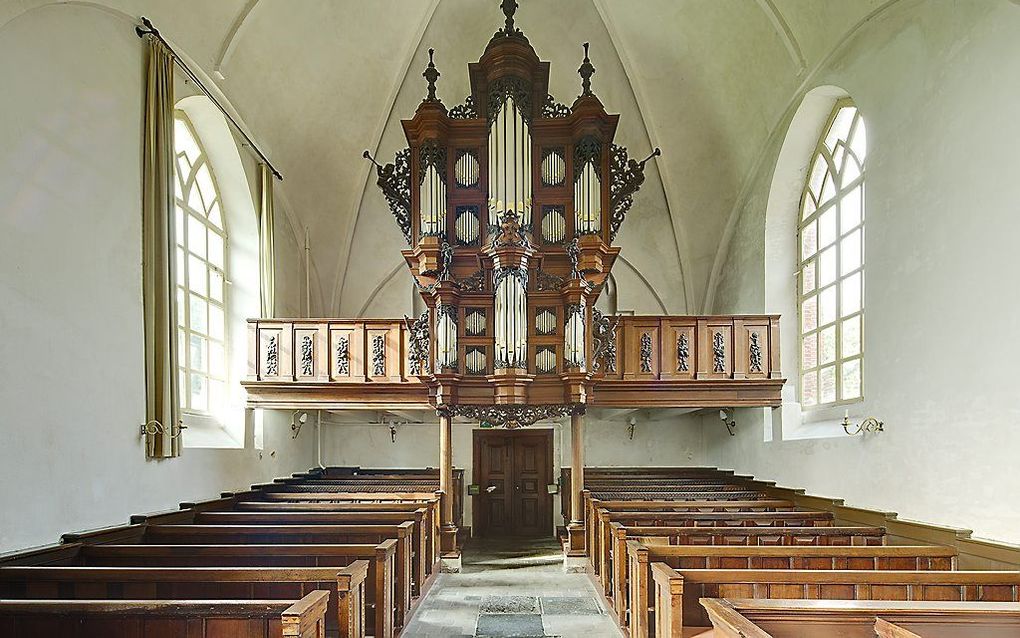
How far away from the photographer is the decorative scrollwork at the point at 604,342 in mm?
12688

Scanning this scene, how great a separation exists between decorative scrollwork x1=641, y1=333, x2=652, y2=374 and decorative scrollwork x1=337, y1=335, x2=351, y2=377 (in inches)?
192

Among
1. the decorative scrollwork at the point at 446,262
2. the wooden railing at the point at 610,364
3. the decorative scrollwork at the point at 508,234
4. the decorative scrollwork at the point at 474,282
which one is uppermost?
the decorative scrollwork at the point at 508,234

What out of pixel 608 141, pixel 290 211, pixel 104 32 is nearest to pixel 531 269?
pixel 608 141

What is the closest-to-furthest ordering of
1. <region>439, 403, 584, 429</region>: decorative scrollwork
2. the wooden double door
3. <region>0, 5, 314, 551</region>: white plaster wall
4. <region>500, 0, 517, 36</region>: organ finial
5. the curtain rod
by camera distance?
<region>0, 5, 314, 551</region>: white plaster wall → the curtain rod → <region>439, 403, 584, 429</region>: decorative scrollwork → <region>500, 0, 517, 36</region>: organ finial → the wooden double door

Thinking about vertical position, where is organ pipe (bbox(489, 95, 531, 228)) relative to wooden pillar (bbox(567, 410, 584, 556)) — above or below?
above

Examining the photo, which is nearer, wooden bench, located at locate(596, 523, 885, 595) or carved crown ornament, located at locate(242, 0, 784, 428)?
wooden bench, located at locate(596, 523, 885, 595)

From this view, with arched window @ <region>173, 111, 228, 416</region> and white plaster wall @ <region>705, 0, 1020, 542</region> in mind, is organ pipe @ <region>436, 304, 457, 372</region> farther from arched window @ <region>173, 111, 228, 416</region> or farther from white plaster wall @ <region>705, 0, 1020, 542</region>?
white plaster wall @ <region>705, 0, 1020, 542</region>

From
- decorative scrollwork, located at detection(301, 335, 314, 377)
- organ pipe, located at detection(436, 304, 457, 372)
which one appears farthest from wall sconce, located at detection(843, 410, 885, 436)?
decorative scrollwork, located at detection(301, 335, 314, 377)

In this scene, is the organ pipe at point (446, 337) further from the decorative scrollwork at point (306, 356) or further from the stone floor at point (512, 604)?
the stone floor at point (512, 604)

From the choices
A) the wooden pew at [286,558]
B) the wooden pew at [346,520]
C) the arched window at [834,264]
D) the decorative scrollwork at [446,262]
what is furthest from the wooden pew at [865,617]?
the decorative scrollwork at [446,262]

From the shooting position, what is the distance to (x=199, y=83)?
11266mm

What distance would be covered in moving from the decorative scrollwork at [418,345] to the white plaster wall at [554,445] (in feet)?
17.0

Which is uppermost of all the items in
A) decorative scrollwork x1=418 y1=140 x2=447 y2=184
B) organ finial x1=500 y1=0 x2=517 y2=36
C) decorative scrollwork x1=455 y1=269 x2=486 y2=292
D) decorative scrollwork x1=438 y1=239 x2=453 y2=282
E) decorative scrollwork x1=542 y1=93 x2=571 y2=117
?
organ finial x1=500 y1=0 x2=517 y2=36

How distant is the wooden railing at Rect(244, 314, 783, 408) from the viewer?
509 inches
